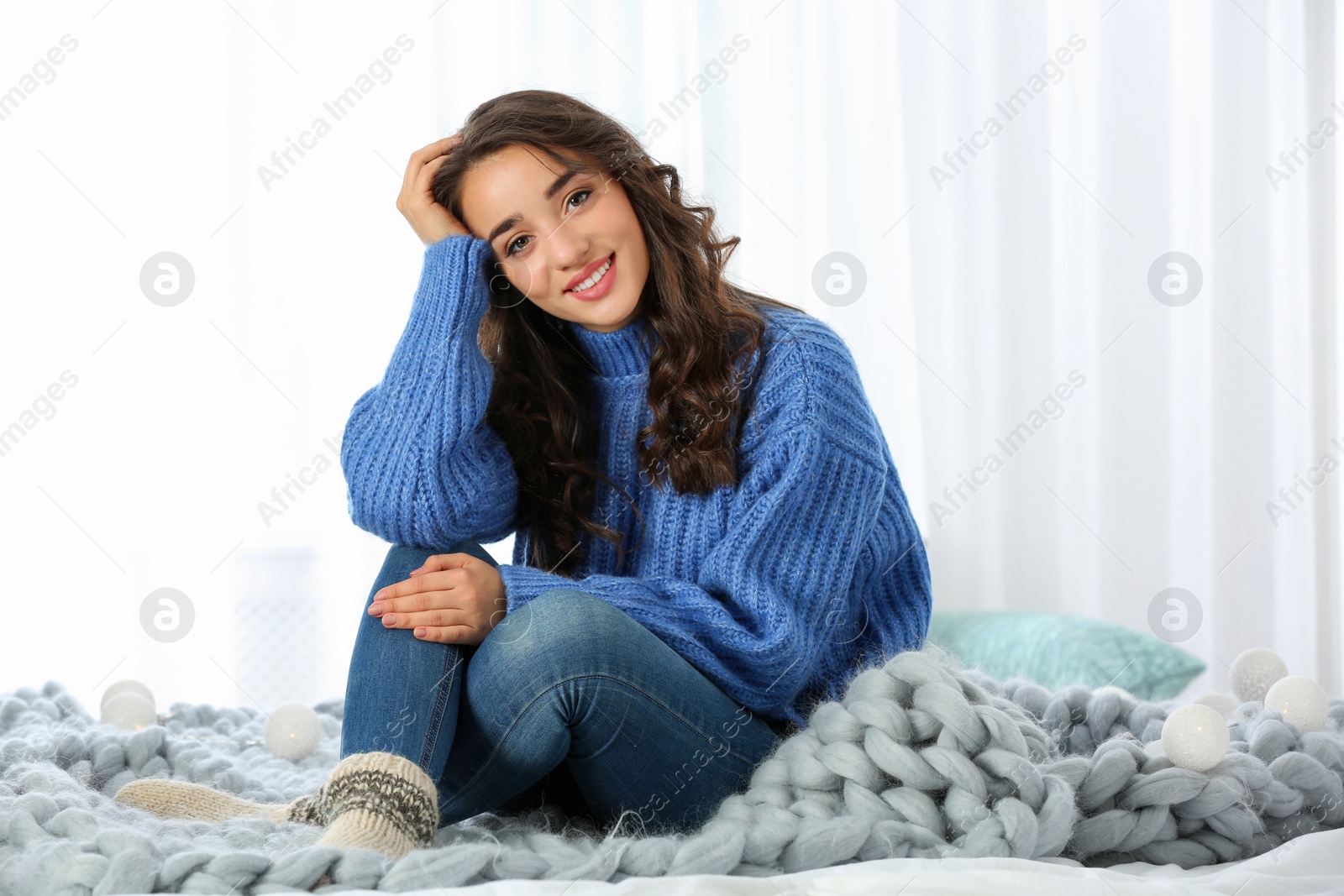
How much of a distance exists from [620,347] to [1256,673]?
0.81 meters

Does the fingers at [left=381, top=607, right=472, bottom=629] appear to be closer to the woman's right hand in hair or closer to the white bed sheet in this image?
the white bed sheet

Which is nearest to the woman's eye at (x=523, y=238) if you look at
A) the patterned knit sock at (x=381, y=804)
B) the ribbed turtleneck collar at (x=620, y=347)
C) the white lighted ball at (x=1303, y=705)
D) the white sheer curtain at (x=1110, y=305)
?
the ribbed turtleneck collar at (x=620, y=347)

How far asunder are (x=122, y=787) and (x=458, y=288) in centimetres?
57

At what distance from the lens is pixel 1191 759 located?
0.92 m

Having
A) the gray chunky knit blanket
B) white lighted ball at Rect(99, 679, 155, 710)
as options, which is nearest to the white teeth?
the gray chunky knit blanket

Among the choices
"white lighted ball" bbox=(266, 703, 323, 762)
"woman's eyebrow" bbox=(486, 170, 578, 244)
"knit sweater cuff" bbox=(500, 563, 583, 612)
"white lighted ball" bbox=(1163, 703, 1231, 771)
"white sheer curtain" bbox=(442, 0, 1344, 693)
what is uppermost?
"white sheer curtain" bbox=(442, 0, 1344, 693)

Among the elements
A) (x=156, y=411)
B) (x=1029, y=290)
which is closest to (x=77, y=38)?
(x=156, y=411)

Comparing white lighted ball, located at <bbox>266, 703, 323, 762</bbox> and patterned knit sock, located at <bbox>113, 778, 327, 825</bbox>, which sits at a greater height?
patterned knit sock, located at <bbox>113, 778, 327, 825</bbox>

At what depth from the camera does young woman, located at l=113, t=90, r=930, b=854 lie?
910mm

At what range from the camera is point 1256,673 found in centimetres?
126

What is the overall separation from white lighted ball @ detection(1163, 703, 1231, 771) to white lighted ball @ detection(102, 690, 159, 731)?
3.51 feet

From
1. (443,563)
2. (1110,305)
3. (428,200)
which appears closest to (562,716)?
(443,563)

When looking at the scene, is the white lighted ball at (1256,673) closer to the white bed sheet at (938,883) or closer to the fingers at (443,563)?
the white bed sheet at (938,883)

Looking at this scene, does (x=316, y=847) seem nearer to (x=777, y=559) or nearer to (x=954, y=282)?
(x=777, y=559)
